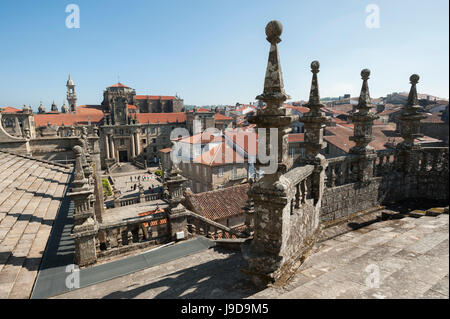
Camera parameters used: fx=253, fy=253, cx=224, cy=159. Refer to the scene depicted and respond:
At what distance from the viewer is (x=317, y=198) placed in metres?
6.19

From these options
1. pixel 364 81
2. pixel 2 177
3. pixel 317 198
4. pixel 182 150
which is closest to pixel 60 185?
pixel 2 177

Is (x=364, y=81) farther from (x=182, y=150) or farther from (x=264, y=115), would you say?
(x=182, y=150)

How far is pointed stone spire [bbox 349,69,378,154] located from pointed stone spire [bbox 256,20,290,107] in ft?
15.5

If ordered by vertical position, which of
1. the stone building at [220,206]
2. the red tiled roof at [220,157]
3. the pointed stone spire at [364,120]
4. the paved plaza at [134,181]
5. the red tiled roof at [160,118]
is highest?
the red tiled roof at [160,118]

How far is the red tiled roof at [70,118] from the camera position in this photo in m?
62.0

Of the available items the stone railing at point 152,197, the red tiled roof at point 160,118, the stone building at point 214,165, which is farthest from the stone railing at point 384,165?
the red tiled roof at point 160,118

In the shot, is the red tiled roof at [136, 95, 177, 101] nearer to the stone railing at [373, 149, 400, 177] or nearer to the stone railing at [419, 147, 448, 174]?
the stone railing at [373, 149, 400, 177]

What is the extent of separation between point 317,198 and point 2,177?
11001 millimetres

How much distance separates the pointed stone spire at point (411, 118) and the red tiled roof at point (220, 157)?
2521cm

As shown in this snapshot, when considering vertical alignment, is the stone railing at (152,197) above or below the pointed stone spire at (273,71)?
below

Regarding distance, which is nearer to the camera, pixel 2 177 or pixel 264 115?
pixel 264 115

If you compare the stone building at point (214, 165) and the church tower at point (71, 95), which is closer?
the stone building at point (214, 165)

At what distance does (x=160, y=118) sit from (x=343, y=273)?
71845mm

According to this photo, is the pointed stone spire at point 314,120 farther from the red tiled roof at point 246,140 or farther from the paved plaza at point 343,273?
the red tiled roof at point 246,140
